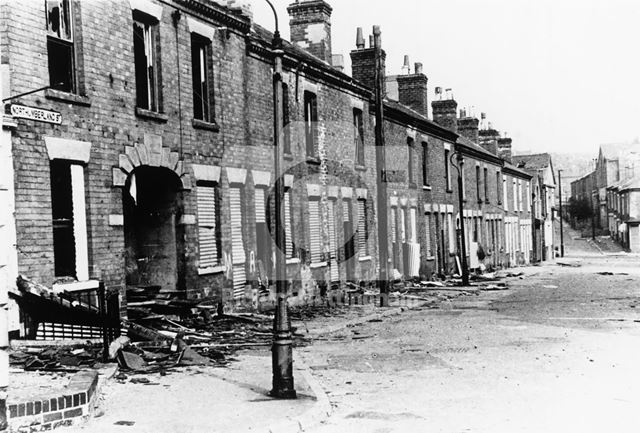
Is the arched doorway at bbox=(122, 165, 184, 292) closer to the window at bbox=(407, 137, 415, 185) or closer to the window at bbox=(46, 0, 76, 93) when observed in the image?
the window at bbox=(46, 0, 76, 93)

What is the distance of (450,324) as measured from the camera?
16297 millimetres

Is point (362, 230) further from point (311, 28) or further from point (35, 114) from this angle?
point (35, 114)

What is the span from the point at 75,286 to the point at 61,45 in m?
4.02

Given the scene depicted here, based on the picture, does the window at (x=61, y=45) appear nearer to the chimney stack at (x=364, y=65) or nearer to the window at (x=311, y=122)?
the window at (x=311, y=122)

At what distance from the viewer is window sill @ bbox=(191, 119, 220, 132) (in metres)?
15.0

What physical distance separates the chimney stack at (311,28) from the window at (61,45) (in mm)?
14006

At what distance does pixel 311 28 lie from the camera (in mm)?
25234

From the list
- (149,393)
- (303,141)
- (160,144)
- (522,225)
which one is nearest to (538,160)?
(522,225)

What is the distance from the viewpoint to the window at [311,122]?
21.0 meters

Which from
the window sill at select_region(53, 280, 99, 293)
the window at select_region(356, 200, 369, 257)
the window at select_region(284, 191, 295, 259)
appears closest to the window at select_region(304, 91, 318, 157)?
the window at select_region(284, 191, 295, 259)

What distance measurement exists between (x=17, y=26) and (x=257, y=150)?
25.7 feet

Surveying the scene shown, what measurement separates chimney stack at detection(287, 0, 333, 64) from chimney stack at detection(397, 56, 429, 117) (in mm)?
11176

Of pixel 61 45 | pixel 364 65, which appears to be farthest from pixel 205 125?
pixel 364 65

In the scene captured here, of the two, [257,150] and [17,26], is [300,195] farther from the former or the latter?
[17,26]
